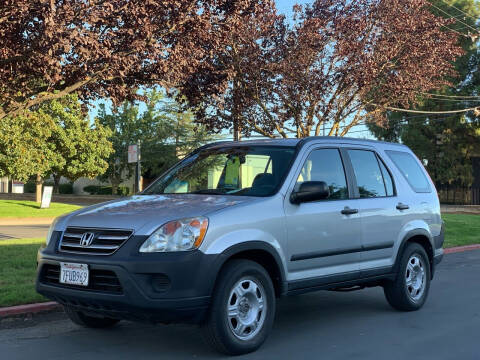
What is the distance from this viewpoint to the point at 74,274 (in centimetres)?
477

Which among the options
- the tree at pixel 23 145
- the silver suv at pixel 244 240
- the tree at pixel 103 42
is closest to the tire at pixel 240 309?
the silver suv at pixel 244 240

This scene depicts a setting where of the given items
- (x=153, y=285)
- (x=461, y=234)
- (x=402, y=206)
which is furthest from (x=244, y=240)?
(x=461, y=234)

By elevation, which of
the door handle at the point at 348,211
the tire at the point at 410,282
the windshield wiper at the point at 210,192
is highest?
the windshield wiper at the point at 210,192

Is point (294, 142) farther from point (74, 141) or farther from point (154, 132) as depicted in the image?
point (154, 132)

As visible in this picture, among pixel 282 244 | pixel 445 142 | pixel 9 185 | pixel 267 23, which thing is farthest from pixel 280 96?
pixel 9 185

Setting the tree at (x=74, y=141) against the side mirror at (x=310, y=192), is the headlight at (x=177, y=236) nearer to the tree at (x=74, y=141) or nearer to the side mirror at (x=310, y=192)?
the side mirror at (x=310, y=192)

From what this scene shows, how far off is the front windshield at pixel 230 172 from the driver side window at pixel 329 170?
27 centimetres

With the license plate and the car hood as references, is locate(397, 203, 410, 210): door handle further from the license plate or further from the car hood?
the license plate

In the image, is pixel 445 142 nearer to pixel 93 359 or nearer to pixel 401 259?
pixel 401 259

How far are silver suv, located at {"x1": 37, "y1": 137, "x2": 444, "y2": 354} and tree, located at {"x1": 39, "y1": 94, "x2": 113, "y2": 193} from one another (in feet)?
102

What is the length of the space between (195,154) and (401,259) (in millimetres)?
2630

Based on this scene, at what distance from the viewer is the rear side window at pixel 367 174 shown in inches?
251

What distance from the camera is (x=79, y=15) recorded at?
8461mm

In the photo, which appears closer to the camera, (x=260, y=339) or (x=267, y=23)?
(x=260, y=339)
